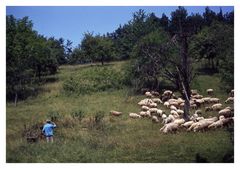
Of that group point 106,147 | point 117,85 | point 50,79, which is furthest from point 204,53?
point 106,147

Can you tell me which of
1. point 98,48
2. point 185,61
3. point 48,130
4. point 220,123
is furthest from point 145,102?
point 98,48

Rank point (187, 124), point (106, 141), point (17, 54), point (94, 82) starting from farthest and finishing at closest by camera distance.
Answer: point (94, 82) → point (17, 54) → point (187, 124) → point (106, 141)

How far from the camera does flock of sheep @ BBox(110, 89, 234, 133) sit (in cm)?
1511

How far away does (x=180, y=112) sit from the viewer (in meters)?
19.3

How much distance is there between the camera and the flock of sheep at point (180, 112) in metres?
15.1

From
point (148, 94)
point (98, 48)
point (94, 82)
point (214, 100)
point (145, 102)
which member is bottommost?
point (145, 102)

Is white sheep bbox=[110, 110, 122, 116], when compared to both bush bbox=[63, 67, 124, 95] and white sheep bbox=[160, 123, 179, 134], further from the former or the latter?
bush bbox=[63, 67, 124, 95]

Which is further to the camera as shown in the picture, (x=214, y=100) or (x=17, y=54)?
(x=17, y=54)

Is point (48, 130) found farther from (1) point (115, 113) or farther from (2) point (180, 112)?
(2) point (180, 112)

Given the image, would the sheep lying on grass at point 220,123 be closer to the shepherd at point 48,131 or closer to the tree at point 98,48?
the shepherd at point 48,131

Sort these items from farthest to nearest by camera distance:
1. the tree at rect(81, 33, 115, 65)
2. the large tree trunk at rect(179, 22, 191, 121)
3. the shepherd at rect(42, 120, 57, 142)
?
1. the tree at rect(81, 33, 115, 65)
2. the large tree trunk at rect(179, 22, 191, 121)
3. the shepherd at rect(42, 120, 57, 142)

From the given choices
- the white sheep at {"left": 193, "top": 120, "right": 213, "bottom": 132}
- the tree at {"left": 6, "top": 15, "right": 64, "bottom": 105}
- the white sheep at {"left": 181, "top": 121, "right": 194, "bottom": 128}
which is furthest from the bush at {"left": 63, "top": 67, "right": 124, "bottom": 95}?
the white sheep at {"left": 193, "top": 120, "right": 213, "bottom": 132}
